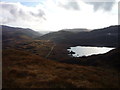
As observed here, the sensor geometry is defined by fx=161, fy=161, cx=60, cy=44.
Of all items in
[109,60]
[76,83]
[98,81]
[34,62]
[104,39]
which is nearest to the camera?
[76,83]

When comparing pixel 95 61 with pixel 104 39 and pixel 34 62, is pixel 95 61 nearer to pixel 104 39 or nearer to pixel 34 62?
pixel 34 62

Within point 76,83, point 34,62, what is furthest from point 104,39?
point 76,83

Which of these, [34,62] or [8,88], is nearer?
[8,88]

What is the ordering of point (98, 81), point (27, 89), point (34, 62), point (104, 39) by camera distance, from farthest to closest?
point (104, 39) → point (34, 62) → point (98, 81) → point (27, 89)

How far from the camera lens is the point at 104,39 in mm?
194000

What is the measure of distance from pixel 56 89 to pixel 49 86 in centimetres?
169

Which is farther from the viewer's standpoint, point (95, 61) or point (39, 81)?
point (95, 61)

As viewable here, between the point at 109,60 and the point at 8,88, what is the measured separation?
39.2 metres

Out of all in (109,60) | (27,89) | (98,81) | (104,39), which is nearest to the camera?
(27,89)

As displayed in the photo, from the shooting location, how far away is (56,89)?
2619 cm

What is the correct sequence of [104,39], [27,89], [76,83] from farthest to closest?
[104,39] < [76,83] < [27,89]

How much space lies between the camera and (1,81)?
29.5 m

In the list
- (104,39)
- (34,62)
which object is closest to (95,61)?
(34,62)

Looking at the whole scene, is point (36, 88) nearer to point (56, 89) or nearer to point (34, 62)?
point (56, 89)
